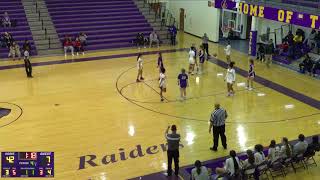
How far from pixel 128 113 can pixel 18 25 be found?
15.4 metres

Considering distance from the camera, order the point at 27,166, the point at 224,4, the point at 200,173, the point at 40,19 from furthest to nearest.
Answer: the point at 40,19, the point at 224,4, the point at 200,173, the point at 27,166

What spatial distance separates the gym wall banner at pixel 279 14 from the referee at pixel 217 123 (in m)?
10.1

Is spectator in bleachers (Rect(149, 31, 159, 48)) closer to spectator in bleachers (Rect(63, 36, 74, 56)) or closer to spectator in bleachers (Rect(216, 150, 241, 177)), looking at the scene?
spectator in bleachers (Rect(63, 36, 74, 56))

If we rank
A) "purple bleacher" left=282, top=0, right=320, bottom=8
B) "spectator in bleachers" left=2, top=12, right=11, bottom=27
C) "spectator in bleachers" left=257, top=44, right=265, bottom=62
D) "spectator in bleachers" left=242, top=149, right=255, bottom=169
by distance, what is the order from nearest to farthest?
"spectator in bleachers" left=242, top=149, right=255, bottom=169
"purple bleacher" left=282, top=0, right=320, bottom=8
"spectator in bleachers" left=257, top=44, right=265, bottom=62
"spectator in bleachers" left=2, top=12, right=11, bottom=27

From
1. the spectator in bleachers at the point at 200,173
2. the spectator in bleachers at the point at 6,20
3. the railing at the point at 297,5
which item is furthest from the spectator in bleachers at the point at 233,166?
the spectator in bleachers at the point at 6,20

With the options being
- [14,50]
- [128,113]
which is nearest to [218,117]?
[128,113]

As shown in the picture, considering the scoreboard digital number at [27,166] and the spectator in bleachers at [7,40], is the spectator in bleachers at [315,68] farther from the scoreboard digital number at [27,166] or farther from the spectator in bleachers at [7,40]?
the spectator in bleachers at [7,40]

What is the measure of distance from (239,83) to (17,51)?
13143 millimetres

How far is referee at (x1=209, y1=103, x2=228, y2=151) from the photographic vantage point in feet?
41.8

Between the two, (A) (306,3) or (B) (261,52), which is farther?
(B) (261,52)

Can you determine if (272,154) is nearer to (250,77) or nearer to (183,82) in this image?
(183,82)

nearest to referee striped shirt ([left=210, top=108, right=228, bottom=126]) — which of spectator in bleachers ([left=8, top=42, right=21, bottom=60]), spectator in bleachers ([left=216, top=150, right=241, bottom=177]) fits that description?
spectator in bleachers ([left=216, top=150, right=241, bottom=177])

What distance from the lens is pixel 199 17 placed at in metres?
32.5

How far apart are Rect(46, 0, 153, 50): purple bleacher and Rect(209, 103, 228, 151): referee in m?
16.6
